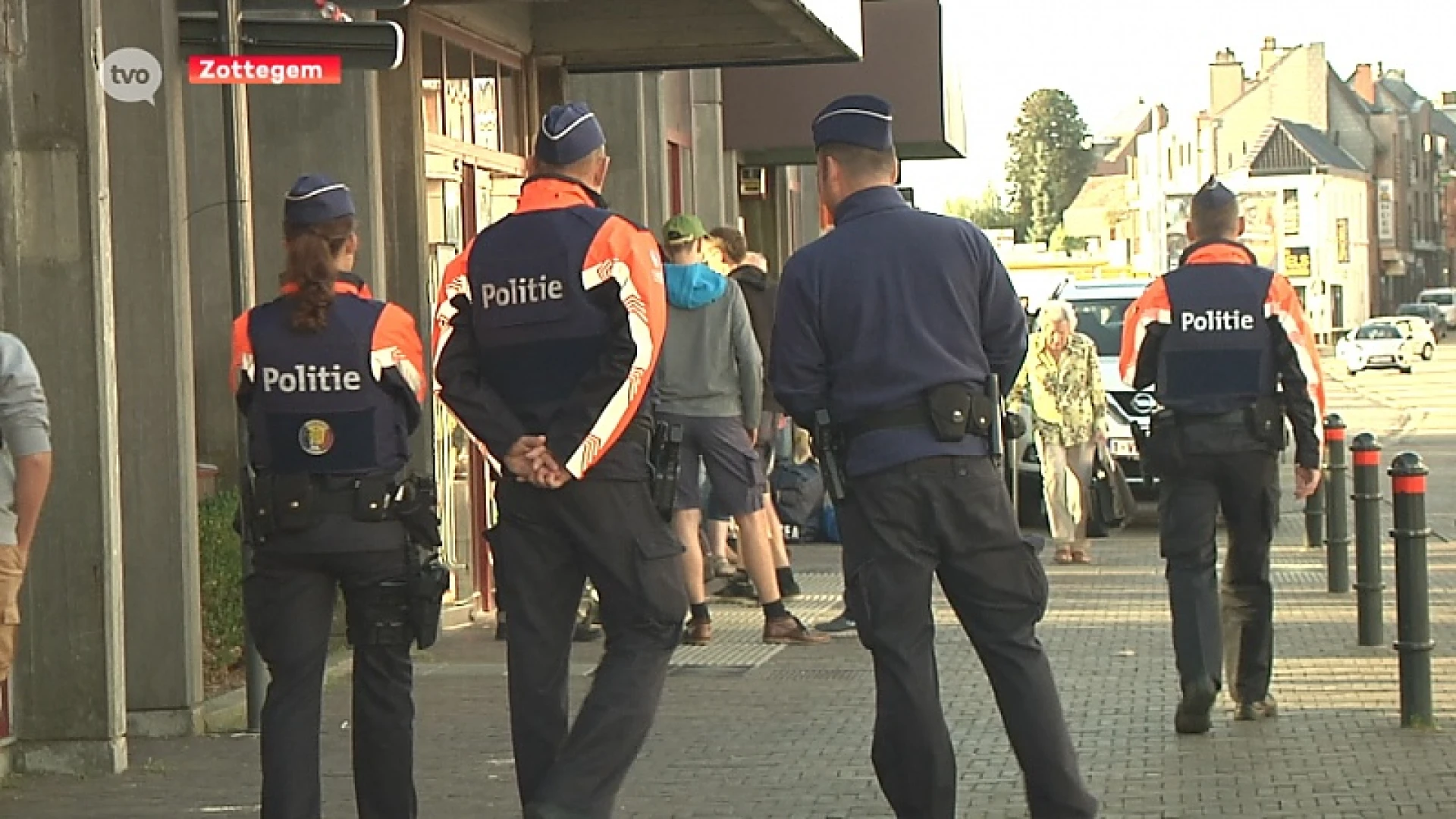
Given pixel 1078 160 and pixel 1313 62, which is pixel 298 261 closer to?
pixel 1313 62

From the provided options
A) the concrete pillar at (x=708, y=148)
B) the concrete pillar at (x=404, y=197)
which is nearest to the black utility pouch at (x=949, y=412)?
the concrete pillar at (x=404, y=197)

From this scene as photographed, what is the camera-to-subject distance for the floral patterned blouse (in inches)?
666

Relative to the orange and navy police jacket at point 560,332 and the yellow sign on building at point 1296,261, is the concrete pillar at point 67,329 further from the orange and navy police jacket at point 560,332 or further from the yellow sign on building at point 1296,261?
the yellow sign on building at point 1296,261

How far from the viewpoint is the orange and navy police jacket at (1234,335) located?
9133 millimetres

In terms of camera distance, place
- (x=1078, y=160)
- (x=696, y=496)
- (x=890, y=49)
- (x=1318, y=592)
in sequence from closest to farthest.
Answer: (x=696, y=496) → (x=1318, y=592) → (x=890, y=49) → (x=1078, y=160)

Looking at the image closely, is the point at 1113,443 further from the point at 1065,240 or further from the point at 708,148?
the point at 1065,240

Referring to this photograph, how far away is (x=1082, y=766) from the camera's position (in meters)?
8.60

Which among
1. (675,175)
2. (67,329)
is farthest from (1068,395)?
(67,329)

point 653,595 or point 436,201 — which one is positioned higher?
point 436,201

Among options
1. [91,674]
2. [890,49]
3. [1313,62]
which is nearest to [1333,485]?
[91,674]

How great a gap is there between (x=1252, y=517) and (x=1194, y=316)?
74 centimetres

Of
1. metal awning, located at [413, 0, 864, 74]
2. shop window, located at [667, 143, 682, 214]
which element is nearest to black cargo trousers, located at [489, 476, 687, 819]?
metal awning, located at [413, 0, 864, 74]

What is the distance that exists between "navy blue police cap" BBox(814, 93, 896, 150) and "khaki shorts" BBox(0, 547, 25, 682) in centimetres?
231

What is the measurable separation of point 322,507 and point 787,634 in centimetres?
579
